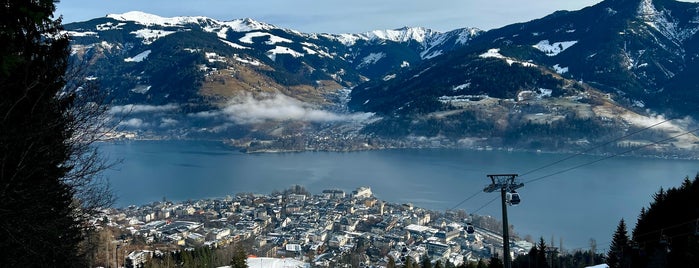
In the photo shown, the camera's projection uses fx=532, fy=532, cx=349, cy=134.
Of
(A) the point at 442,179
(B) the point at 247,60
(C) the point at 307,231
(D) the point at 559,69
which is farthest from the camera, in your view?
(B) the point at 247,60

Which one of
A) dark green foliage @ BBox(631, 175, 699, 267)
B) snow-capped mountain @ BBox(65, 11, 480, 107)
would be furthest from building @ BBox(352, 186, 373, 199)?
snow-capped mountain @ BBox(65, 11, 480, 107)

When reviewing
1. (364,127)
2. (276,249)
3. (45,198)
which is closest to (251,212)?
(276,249)

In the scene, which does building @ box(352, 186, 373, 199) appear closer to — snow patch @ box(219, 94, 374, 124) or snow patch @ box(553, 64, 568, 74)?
snow patch @ box(219, 94, 374, 124)

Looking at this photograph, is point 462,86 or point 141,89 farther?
point 141,89

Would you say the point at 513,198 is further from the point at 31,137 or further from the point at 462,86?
the point at 462,86

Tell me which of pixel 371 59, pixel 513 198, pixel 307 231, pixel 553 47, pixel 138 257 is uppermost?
pixel 371 59

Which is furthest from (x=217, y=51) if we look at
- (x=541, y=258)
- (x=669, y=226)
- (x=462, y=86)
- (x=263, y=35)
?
(x=669, y=226)
